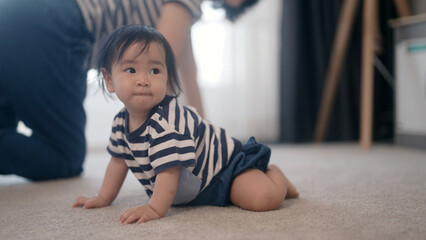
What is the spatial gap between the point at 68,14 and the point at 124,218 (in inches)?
27.4

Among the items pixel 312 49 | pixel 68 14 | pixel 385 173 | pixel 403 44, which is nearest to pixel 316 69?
pixel 312 49

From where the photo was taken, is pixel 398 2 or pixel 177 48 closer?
pixel 177 48

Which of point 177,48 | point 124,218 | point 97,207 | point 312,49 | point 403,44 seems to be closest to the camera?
point 124,218

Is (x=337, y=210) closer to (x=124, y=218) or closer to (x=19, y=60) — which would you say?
(x=124, y=218)

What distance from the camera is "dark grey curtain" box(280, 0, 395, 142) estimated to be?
1.96 metres

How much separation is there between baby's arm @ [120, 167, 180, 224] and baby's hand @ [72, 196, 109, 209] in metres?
0.13

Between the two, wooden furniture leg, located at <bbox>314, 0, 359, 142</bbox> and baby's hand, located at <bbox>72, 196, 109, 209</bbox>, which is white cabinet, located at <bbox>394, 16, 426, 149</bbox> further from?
baby's hand, located at <bbox>72, 196, 109, 209</bbox>

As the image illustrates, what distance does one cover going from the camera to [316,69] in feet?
6.65

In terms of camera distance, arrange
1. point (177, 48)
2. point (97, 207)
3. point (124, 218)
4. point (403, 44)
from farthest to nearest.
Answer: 1. point (403, 44)
2. point (177, 48)
3. point (97, 207)
4. point (124, 218)

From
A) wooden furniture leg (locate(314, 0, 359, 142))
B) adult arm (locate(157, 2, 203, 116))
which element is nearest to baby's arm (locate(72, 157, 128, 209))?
adult arm (locate(157, 2, 203, 116))

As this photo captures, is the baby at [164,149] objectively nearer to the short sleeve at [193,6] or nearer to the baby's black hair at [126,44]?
the baby's black hair at [126,44]

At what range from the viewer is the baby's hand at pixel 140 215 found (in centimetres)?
68

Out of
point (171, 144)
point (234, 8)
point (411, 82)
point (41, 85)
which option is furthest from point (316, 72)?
point (171, 144)

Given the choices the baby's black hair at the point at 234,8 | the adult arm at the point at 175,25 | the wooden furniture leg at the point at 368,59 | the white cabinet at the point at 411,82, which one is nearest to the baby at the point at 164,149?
the adult arm at the point at 175,25
